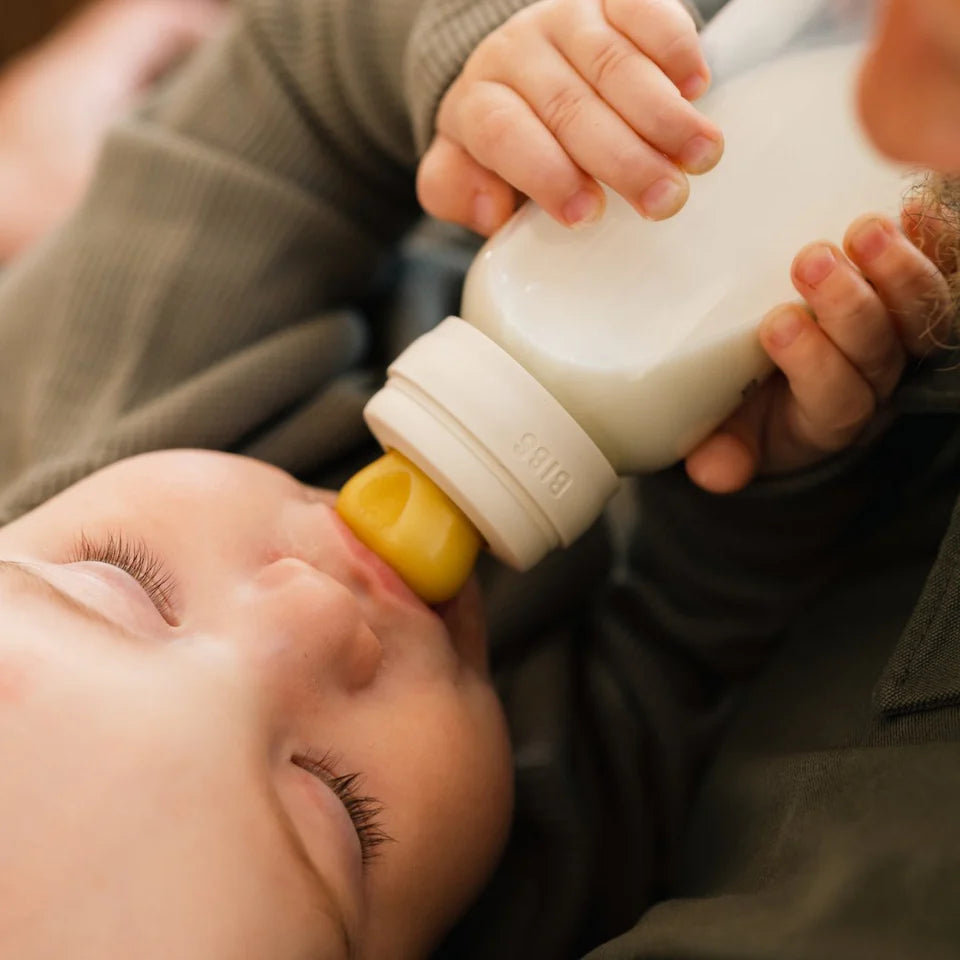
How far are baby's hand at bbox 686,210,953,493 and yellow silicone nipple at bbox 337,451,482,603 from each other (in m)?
0.15

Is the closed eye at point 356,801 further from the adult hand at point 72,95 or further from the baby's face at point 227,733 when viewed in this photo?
the adult hand at point 72,95

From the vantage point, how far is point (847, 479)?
0.64 metres

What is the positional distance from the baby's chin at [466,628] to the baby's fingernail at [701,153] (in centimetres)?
27

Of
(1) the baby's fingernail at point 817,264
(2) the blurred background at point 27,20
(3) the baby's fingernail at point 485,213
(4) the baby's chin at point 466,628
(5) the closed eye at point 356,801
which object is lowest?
Answer: (4) the baby's chin at point 466,628

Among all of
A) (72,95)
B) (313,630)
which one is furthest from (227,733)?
(72,95)

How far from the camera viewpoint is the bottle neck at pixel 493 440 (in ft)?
1.55

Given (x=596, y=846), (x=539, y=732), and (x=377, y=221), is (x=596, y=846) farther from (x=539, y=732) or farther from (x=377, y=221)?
(x=377, y=221)

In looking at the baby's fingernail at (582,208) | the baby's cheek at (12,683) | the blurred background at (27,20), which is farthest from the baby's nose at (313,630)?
the blurred background at (27,20)

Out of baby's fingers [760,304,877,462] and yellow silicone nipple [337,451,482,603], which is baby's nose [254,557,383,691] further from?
baby's fingers [760,304,877,462]

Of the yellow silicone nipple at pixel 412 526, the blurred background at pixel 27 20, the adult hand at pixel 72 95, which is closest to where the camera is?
the yellow silicone nipple at pixel 412 526

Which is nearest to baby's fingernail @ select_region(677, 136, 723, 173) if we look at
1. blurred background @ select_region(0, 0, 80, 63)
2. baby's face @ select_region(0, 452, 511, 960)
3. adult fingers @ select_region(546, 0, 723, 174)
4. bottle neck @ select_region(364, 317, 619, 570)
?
adult fingers @ select_region(546, 0, 723, 174)

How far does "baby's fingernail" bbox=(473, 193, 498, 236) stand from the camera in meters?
0.58

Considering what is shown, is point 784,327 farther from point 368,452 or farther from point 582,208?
point 368,452

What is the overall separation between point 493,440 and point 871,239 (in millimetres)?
195
